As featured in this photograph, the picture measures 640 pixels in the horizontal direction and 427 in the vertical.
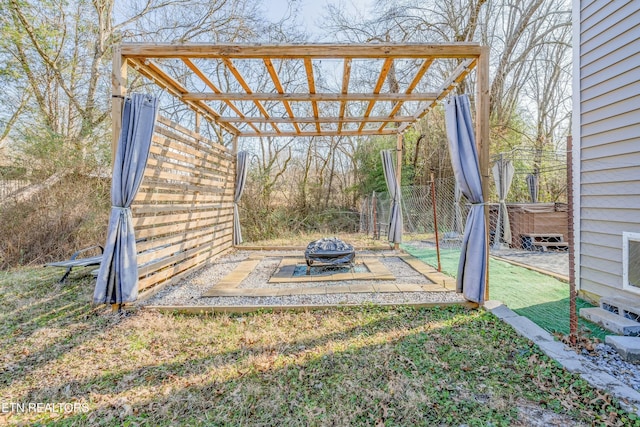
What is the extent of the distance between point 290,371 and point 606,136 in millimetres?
3710

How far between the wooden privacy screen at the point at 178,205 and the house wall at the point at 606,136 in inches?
193

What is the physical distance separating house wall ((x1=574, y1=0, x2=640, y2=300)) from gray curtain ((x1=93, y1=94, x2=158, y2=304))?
4.72m

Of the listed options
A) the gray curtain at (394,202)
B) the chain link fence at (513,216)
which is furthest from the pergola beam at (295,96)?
the gray curtain at (394,202)

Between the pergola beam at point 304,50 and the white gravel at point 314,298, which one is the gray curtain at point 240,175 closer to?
the white gravel at point 314,298

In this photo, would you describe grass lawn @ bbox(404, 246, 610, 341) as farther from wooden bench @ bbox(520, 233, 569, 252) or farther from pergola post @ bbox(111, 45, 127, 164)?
pergola post @ bbox(111, 45, 127, 164)

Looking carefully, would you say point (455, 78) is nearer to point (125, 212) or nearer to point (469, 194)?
point (469, 194)

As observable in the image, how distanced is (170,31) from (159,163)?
7015 millimetres

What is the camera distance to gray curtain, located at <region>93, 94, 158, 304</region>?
114 inches

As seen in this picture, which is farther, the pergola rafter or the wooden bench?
the wooden bench

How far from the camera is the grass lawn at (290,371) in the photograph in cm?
159

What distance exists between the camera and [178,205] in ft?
13.5

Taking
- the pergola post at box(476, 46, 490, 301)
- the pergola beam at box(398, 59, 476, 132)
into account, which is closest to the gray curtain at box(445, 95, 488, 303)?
the pergola post at box(476, 46, 490, 301)

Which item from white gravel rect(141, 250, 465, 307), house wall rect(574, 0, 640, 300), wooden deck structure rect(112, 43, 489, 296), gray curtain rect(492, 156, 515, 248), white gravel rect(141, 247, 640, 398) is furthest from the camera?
gray curtain rect(492, 156, 515, 248)

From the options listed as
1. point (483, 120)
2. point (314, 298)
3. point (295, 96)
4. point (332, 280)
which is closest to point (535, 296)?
point (483, 120)
